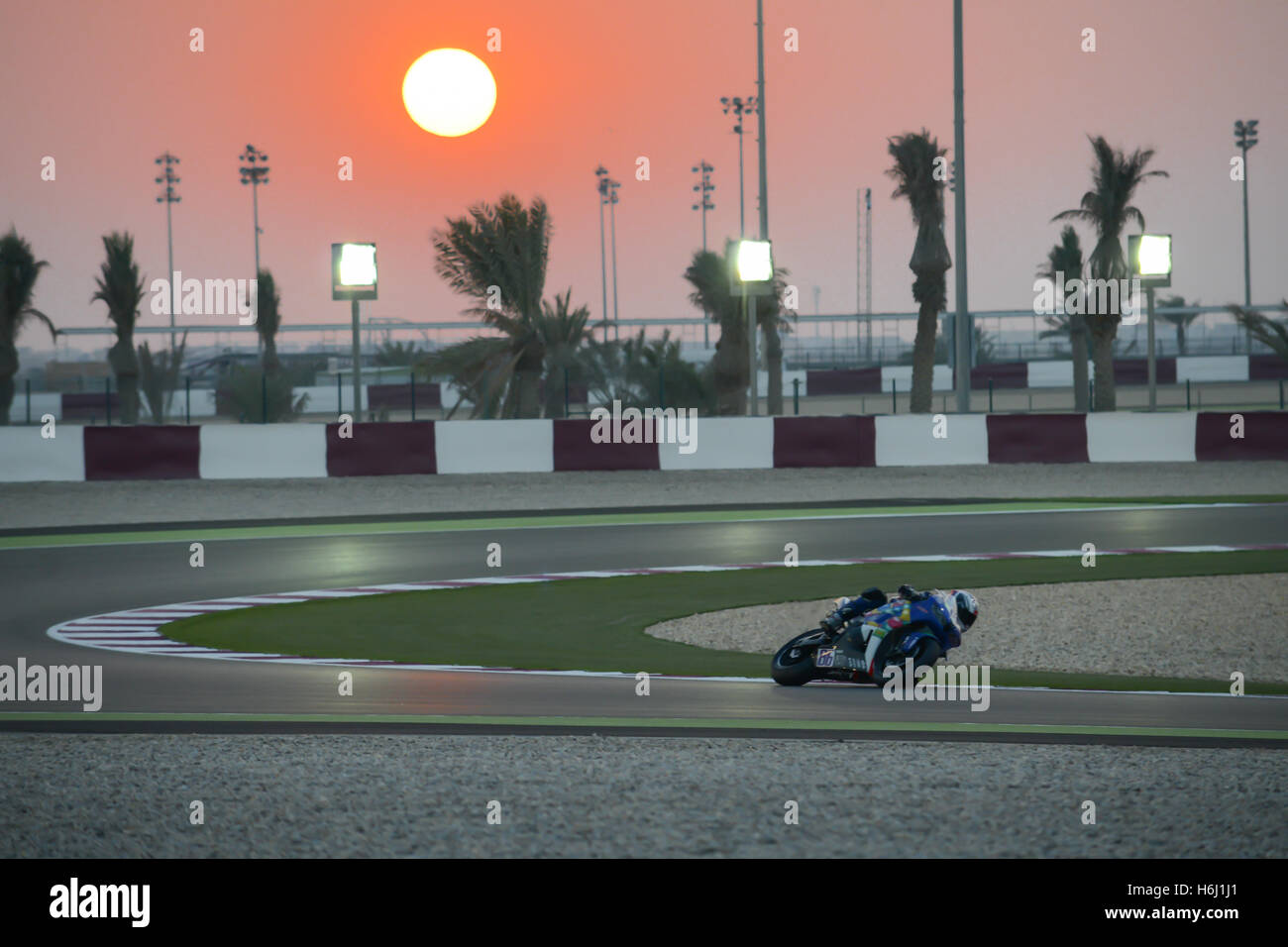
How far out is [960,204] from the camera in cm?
2530

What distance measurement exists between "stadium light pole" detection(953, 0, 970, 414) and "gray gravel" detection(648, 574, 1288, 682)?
1200 centimetres

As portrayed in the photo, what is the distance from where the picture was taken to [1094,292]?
126 ft

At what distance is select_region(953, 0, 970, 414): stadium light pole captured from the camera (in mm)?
25344

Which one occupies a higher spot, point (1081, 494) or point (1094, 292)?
point (1094, 292)

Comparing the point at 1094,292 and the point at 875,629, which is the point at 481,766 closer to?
the point at 875,629

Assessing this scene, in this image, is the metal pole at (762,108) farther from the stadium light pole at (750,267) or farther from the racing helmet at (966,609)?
the racing helmet at (966,609)

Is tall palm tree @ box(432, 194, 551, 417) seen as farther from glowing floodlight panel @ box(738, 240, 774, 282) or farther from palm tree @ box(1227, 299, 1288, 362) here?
palm tree @ box(1227, 299, 1288, 362)

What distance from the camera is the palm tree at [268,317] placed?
57.0m

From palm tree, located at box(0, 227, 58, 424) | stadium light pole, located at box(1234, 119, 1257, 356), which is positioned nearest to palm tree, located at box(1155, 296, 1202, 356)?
stadium light pole, located at box(1234, 119, 1257, 356)

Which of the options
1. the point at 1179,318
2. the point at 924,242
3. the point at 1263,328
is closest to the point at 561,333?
the point at 924,242

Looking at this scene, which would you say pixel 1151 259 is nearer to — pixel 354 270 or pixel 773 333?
pixel 354 270

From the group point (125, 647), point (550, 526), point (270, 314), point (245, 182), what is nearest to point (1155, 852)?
point (125, 647)

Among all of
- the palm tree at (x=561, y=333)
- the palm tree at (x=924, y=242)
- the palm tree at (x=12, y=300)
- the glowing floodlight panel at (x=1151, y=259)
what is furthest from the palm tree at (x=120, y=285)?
the glowing floodlight panel at (x=1151, y=259)
